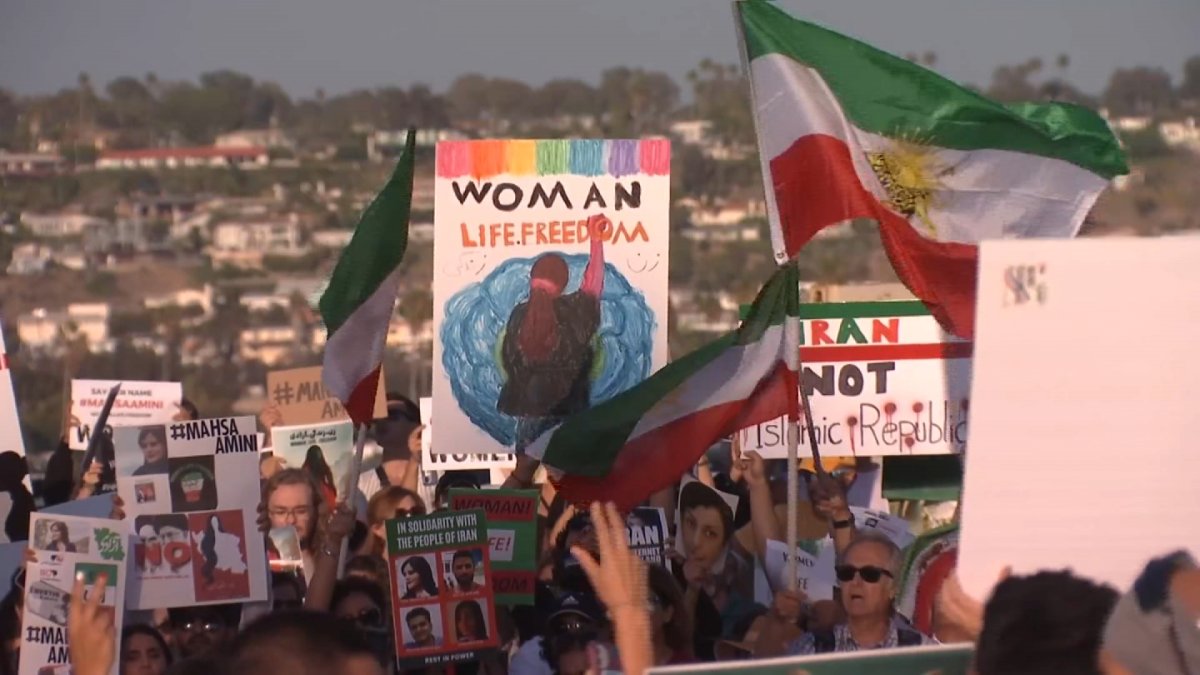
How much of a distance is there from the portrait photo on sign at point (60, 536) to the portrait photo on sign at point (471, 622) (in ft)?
3.73

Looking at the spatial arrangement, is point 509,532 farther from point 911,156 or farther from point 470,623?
point 911,156

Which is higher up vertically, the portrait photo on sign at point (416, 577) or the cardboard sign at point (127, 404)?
the cardboard sign at point (127, 404)

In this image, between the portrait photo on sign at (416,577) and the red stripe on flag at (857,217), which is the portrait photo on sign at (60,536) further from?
the red stripe on flag at (857,217)

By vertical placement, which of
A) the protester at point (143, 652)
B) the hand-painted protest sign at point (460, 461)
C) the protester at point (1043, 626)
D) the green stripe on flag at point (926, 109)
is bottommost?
the protester at point (143, 652)

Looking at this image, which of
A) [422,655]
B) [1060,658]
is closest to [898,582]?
[422,655]

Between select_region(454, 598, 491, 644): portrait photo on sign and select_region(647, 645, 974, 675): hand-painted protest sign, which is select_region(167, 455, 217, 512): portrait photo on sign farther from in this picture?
select_region(647, 645, 974, 675): hand-painted protest sign

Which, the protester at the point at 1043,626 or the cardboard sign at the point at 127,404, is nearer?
the protester at the point at 1043,626

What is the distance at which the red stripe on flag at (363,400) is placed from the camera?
22.3 ft

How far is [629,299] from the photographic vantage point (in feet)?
24.9

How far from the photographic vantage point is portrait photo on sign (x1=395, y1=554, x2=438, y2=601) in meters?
6.45

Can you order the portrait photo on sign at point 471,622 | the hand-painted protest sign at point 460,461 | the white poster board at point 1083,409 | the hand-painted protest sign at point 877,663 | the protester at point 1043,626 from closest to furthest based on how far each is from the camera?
1. the protester at point 1043,626
2. the white poster board at point 1083,409
3. the hand-painted protest sign at point 877,663
4. the portrait photo on sign at point 471,622
5. the hand-painted protest sign at point 460,461

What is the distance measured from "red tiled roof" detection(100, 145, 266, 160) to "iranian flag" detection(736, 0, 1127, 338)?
226 feet

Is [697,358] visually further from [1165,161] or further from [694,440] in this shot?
[1165,161]

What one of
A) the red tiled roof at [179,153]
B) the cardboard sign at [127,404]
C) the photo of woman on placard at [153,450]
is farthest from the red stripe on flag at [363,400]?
the red tiled roof at [179,153]
